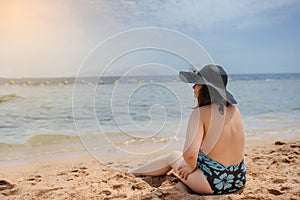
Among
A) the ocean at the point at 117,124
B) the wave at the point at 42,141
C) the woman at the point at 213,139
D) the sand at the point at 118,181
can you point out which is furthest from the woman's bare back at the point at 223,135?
the wave at the point at 42,141

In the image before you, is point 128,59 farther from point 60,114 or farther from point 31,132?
point 60,114

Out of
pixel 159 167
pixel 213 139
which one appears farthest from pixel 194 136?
pixel 159 167

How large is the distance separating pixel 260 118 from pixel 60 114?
18.4 ft

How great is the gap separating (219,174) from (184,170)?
1.10ft

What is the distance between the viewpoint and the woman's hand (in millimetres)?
2797

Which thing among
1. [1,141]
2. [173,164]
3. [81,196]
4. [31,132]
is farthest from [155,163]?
[31,132]

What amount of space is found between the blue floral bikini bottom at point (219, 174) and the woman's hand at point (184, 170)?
101 millimetres

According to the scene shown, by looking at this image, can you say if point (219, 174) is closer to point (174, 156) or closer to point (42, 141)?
point (174, 156)

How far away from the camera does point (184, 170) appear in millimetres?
2848

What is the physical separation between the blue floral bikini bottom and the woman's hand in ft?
0.33

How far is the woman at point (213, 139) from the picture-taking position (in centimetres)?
256

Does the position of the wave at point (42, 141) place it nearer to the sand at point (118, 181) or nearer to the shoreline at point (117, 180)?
the shoreline at point (117, 180)

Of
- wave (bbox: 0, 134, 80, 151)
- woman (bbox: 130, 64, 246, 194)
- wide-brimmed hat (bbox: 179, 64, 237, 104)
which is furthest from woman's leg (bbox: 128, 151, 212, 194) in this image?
wave (bbox: 0, 134, 80, 151)

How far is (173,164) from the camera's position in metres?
3.12
